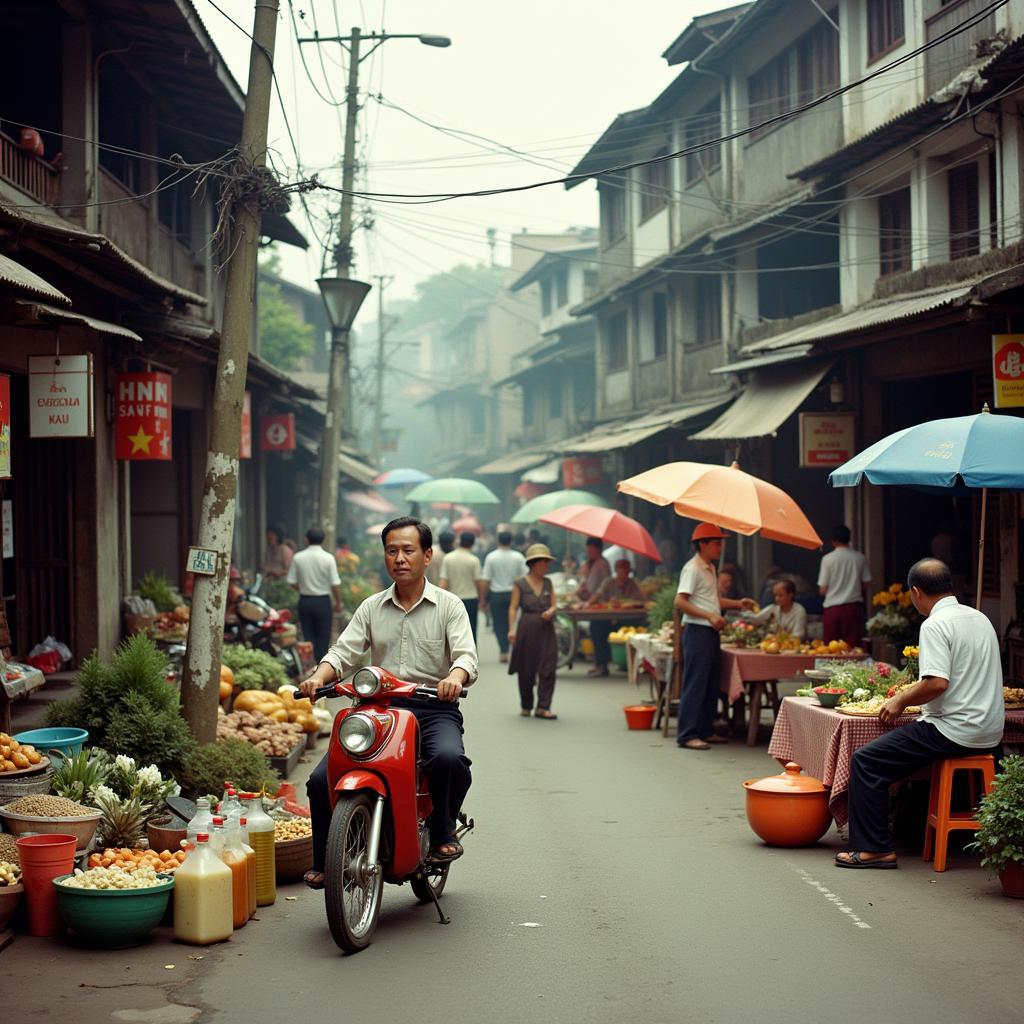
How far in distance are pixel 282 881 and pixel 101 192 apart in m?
8.88

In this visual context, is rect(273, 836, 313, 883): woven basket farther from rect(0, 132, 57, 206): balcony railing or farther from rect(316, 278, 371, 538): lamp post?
rect(316, 278, 371, 538): lamp post

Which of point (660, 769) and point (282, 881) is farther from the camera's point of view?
point (660, 769)

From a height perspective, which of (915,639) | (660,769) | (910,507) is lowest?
(660,769)

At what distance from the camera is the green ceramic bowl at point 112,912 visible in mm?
6098

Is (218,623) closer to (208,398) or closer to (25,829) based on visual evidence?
(25,829)

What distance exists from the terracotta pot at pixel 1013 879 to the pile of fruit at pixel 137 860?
4.36 m

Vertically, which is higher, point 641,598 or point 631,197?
point 631,197

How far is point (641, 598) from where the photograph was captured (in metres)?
19.9

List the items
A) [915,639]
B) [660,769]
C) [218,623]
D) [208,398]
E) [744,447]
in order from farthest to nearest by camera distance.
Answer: [744,447]
[208,398]
[915,639]
[660,769]
[218,623]

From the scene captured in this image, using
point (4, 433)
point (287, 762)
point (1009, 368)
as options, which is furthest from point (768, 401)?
point (4, 433)

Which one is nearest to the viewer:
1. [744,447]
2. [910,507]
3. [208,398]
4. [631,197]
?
[910,507]

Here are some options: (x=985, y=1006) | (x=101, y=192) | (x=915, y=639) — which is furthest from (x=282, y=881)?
(x=101, y=192)

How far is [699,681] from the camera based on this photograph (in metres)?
12.8

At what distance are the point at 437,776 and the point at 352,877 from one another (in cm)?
71
